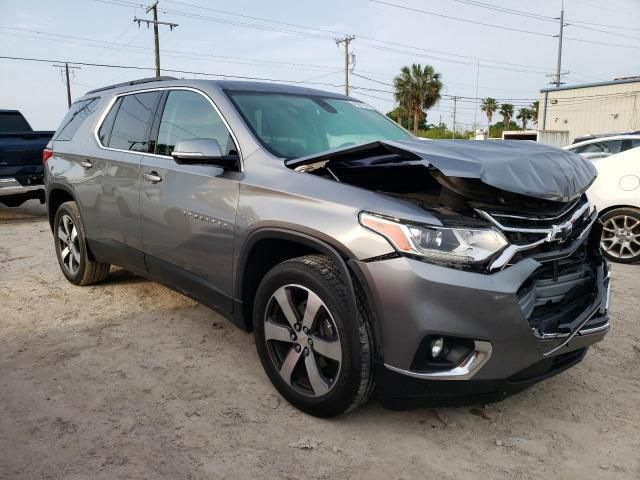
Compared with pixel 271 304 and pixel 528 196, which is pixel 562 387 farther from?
pixel 271 304

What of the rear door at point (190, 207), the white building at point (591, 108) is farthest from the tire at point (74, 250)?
the white building at point (591, 108)

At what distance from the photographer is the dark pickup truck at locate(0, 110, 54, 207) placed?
28.1 feet

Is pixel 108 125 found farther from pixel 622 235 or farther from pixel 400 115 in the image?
pixel 400 115

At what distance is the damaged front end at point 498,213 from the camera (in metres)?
2.21

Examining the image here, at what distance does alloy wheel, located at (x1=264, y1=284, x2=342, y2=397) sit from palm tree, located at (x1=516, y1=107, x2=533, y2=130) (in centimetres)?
7631

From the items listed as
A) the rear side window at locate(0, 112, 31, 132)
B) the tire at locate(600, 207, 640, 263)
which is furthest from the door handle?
the rear side window at locate(0, 112, 31, 132)

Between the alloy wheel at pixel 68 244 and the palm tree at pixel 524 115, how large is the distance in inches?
2956

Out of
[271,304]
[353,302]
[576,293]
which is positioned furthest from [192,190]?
[576,293]

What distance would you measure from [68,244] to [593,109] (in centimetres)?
3946

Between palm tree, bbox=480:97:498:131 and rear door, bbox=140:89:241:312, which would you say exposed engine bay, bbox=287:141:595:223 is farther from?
palm tree, bbox=480:97:498:131

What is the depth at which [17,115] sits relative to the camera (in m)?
10.9

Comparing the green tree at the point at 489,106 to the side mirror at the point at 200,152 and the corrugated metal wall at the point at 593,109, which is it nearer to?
the corrugated metal wall at the point at 593,109

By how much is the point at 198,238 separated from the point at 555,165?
2034 millimetres

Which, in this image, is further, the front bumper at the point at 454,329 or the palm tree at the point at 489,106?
the palm tree at the point at 489,106
